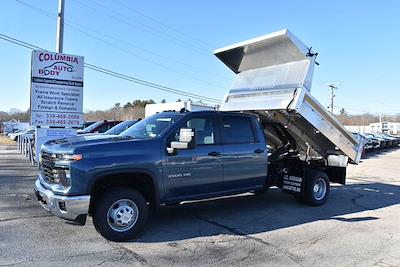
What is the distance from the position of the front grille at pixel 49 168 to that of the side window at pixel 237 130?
2945 millimetres

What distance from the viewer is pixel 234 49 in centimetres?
901

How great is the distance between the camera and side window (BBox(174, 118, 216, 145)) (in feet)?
23.1

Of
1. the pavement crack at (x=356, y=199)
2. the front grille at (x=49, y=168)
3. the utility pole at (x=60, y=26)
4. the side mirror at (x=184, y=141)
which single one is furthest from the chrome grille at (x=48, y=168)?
the utility pole at (x=60, y=26)

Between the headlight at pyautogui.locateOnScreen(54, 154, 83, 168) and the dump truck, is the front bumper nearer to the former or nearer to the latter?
the dump truck

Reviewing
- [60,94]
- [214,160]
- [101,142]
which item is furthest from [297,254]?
[60,94]

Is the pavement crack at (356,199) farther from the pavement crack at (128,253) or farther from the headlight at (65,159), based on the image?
the headlight at (65,159)

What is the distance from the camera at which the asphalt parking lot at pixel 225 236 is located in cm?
537

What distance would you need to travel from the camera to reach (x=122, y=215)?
6.04 metres

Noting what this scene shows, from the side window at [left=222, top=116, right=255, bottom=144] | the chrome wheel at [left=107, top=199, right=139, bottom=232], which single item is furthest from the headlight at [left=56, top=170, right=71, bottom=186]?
the side window at [left=222, top=116, right=255, bottom=144]

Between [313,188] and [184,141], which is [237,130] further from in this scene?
[313,188]

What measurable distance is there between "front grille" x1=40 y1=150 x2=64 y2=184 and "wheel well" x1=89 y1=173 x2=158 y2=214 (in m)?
0.58

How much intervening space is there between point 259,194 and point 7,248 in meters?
6.06

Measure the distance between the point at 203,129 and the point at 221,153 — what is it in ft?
1.71

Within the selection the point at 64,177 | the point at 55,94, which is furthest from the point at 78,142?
the point at 55,94
